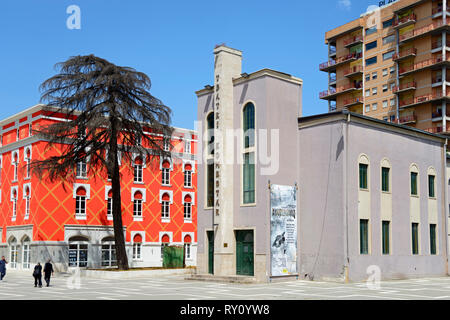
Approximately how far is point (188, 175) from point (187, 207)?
3.35 meters

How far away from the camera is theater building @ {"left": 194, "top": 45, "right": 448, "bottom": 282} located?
100 ft

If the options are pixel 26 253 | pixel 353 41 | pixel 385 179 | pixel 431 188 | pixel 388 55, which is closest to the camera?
pixel 385 179

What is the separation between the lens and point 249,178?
3225 centimetres

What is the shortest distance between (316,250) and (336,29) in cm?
5676

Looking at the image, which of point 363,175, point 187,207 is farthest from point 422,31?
point 363,175

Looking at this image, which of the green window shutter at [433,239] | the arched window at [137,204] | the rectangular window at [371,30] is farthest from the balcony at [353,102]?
the green window shutter at [433,239]

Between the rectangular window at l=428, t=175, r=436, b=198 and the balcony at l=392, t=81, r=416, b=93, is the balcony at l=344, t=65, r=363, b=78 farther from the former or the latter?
the rectangular window at l=428, t=175, r=436, b=198

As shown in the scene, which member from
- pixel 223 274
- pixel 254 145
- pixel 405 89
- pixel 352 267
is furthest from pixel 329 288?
pixel 405 89

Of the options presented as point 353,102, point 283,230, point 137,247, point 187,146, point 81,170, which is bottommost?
point 137,247

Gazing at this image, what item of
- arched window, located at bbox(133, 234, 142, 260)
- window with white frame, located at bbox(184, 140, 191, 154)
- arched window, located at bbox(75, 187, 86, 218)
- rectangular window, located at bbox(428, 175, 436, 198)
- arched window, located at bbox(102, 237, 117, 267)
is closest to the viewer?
rectangular window, located at bbox(428, 175, 436, 198)

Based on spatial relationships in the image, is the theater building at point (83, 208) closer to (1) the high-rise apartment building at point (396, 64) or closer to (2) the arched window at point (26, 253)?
(2) the arched window at point (26, 253)

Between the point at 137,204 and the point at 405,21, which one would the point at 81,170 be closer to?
the point at 137,204

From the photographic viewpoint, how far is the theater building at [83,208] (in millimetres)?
45812

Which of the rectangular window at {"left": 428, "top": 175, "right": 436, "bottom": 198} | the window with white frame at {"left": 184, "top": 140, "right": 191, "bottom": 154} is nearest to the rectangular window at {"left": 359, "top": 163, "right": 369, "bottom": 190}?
the rectangular window at {"left": 428, "top": 175, "right": 436, "bottom": 198}
